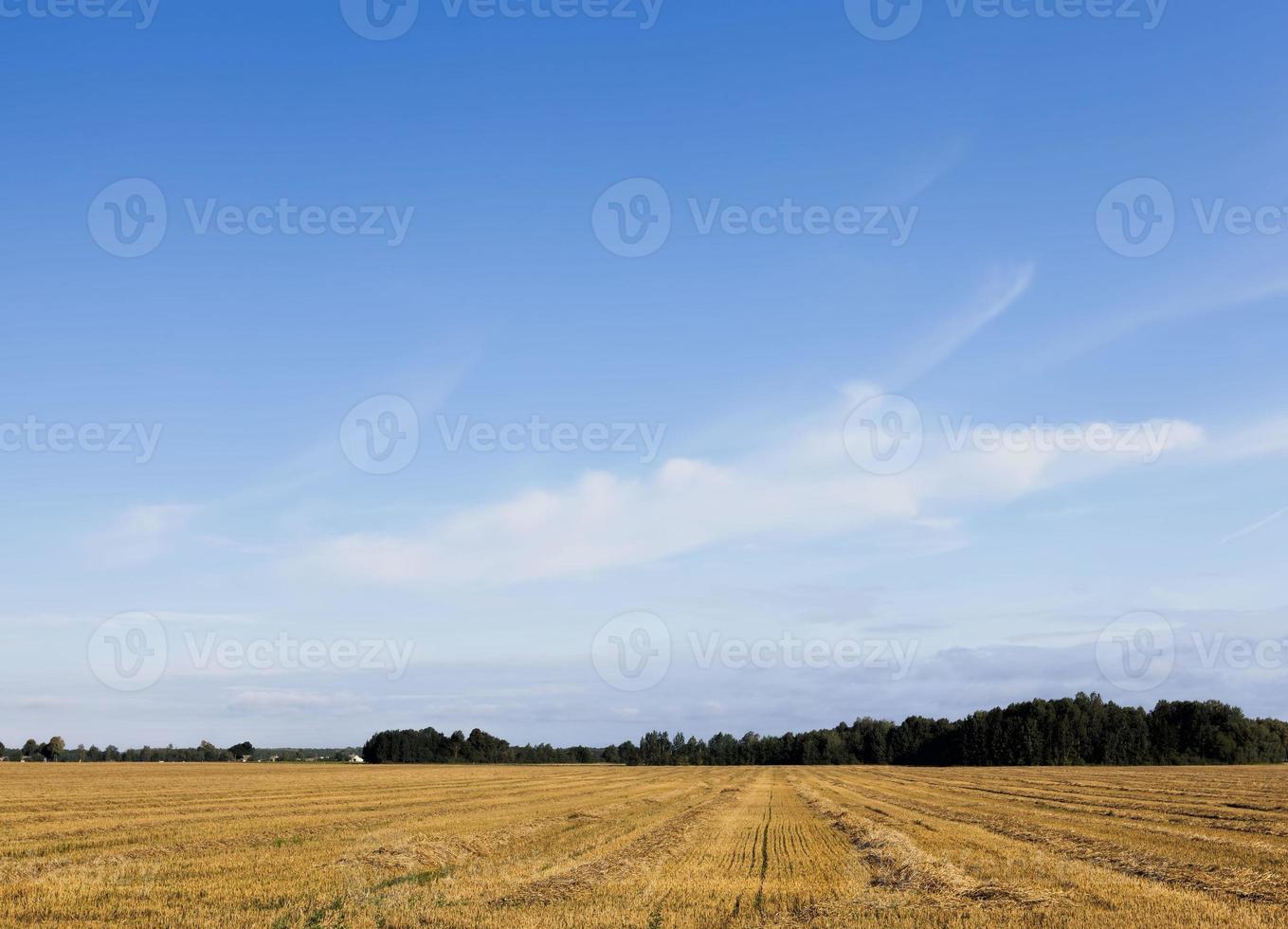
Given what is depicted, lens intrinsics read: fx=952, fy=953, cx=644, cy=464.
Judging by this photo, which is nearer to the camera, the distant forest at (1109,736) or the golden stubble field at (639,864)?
the golden stubble field at (639,864)

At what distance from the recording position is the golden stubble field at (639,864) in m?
18.4

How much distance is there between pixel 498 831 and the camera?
33875mm

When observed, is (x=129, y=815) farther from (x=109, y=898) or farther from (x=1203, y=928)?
(x=1203, y=928)

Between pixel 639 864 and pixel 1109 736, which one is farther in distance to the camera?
pixel 1109 736

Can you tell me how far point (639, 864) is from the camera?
83.1 feet

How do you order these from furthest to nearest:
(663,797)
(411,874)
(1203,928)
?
(663,797) → (411,874) → (1203,928)

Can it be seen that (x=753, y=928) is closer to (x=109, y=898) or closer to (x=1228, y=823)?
(x=109, y=898)

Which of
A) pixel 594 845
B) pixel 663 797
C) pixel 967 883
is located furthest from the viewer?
pixel 663 797

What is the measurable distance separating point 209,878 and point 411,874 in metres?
4.62

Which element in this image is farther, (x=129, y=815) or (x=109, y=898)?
(x=129, y=815)

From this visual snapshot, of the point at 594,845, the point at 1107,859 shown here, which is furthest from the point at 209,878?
the point at 1107,859

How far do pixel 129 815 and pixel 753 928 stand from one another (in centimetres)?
3120

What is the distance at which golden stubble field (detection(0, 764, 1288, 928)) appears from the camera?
18.4 metres

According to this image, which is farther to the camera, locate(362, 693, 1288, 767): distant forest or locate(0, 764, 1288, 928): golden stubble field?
locate(362, 693, 1288, 767): distant forest
